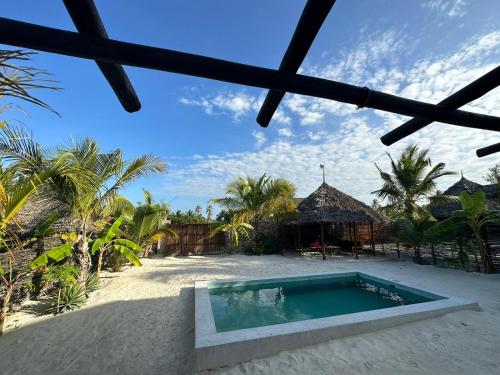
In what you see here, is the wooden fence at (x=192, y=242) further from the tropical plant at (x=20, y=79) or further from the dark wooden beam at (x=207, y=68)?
the dark wooden beam at (x=207, y=68)

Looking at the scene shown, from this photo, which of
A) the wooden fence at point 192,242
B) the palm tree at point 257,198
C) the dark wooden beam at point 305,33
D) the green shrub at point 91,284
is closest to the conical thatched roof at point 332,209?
the palm tree at point 257,198

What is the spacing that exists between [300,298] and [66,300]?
20.5 ft

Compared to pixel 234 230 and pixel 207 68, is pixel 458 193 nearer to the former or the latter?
pixel 234 230

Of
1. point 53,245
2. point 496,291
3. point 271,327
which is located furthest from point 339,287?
point 53,245

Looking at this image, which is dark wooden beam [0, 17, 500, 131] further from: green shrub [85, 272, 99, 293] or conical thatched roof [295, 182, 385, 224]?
conical thatched roof [295, 182, 385, 224]

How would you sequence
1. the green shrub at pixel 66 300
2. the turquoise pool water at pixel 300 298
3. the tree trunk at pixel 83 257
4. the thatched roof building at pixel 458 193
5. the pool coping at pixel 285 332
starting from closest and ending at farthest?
1. the pool coping at pixel 285 332
2. the green shrub at pixel 66 300
3. the turquoise pool water at pixel 300 298
4. the tree trunk at pixel 83 257
5. the thatched roof building at pixel 458 193

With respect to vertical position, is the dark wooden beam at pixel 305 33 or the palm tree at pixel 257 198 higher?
the palm tree at pixel 257 198

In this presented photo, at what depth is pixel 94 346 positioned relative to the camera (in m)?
4.07

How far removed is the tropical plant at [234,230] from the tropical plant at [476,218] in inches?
379

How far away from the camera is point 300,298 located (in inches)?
285

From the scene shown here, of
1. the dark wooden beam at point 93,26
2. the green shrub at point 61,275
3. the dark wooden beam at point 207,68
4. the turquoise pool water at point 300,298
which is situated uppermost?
the dark wooden beam at point 93,26

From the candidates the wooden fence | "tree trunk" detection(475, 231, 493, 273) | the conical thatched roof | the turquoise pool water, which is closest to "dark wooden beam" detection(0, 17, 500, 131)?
the turquoise pool water

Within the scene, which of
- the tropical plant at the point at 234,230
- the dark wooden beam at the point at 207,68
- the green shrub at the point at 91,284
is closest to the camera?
the dark wooden beam at the point at 207,68

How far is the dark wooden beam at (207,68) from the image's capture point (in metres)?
0.87
